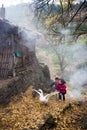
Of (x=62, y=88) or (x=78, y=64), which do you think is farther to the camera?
(x=78, y=64)

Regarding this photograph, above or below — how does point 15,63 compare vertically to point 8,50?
below

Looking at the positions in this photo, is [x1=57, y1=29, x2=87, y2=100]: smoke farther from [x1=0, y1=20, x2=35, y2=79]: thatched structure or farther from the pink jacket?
[x1=0, y1=20, x2=35, y2=79]: thatched structure

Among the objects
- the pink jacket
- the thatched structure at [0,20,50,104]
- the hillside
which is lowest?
the hillside

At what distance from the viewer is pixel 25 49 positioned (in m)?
16.2

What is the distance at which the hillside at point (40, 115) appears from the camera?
381 inches

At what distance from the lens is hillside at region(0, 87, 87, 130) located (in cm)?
968

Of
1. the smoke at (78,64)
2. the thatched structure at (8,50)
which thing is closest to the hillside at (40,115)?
the thatched structure at (8,50)

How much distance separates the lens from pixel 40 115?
10695mm

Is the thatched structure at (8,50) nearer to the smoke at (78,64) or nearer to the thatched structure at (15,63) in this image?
the thatched structure at (15,63)

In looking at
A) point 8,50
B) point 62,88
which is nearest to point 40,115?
point 62,88

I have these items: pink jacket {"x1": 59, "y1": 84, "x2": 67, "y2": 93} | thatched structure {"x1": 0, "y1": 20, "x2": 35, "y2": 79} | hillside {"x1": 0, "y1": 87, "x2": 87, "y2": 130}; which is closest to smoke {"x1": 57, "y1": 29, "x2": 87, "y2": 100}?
pink jacket {"x1": 59, "y1": 84, "x2": 67, "y2": 93}

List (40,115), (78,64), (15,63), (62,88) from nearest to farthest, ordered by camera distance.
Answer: (40,115) → (62,88) → (15,63) → (78,64)

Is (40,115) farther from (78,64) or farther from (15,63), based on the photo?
(78,64)

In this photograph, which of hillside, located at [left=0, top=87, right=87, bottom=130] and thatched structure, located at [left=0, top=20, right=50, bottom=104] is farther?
thatched structure, located at [left=0, top=20, right=50, bottom=104]
